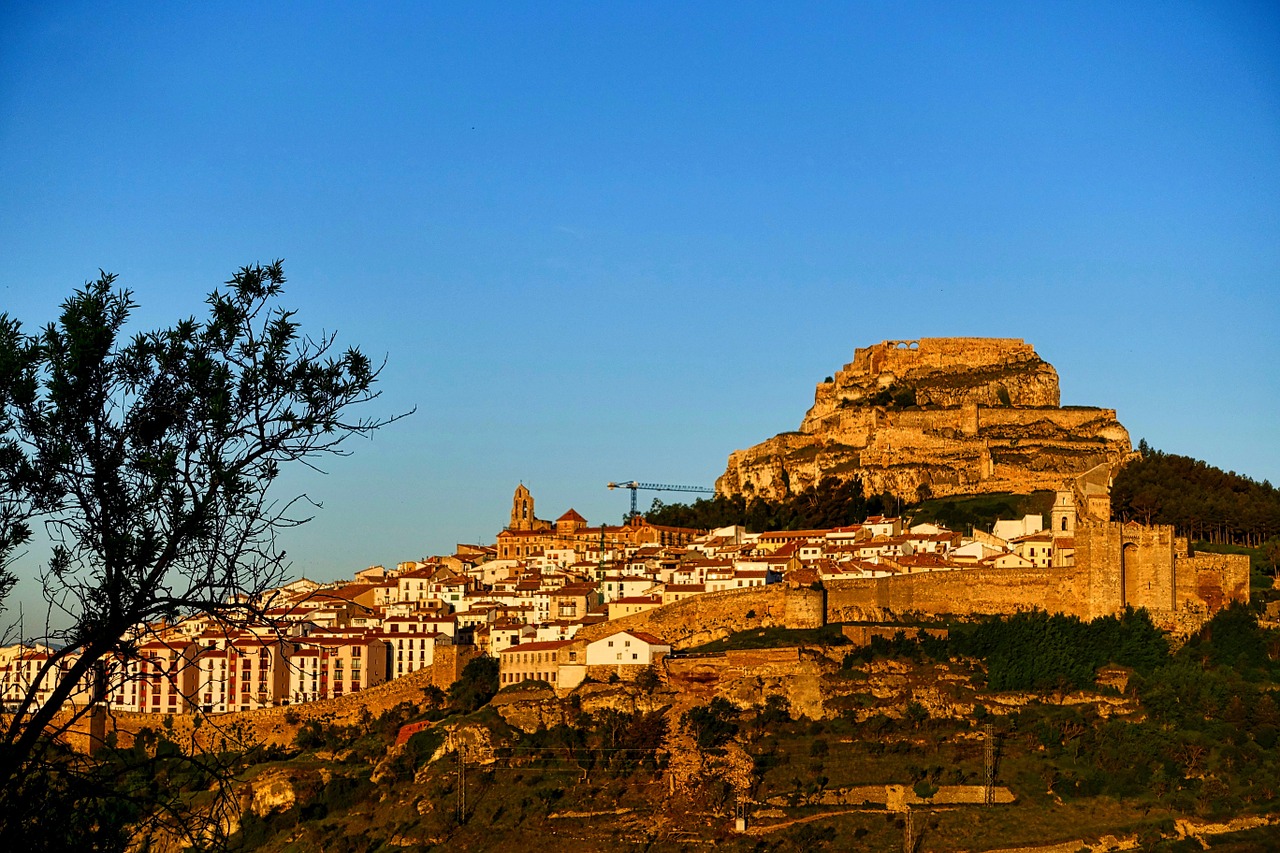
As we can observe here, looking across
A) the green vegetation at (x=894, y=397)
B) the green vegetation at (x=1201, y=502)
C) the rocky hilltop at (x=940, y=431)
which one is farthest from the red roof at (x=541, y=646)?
the green vegetation at (x=894, y=397)

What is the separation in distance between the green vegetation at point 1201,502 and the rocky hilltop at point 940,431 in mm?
7513

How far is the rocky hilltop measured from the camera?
273 feet

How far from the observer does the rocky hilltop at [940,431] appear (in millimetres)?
83312

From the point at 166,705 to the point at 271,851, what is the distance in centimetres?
1152

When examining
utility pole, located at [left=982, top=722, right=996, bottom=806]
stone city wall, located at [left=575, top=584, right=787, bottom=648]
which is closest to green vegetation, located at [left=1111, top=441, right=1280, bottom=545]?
stone city wall, located at [left=575, top=584, right=787, bottom=648]

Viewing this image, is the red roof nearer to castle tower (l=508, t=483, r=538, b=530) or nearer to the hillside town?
the hillside town

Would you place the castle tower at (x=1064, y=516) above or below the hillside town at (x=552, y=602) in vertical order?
above

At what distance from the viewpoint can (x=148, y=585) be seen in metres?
8.49

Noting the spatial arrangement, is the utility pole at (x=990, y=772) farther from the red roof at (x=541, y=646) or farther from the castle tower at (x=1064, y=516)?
the castle tower at (x=1064, y=516)

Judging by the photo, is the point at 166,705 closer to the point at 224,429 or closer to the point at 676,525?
the point at 676,525

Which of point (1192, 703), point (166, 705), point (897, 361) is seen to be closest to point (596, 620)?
point (166, 705)

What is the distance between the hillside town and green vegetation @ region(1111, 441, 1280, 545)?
453cm

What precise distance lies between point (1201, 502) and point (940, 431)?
76.8 ft

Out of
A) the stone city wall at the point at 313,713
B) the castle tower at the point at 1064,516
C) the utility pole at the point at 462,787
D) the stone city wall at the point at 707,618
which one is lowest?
the utility pole at the point at 462,787
